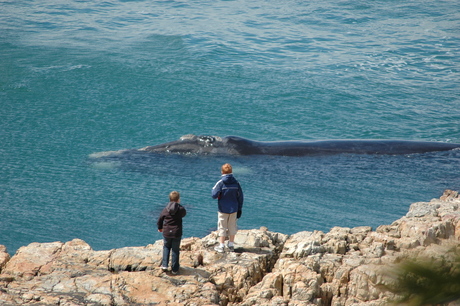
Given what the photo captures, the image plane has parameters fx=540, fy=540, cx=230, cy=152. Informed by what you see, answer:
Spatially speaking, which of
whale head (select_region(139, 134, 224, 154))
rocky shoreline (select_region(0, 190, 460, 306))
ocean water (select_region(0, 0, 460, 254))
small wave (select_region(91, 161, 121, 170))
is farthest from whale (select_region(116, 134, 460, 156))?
rocky shoreline (select_region(0, 190, 460, 306))

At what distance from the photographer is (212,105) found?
24.5 metres

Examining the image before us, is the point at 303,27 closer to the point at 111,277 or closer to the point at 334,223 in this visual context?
the point at 334,223

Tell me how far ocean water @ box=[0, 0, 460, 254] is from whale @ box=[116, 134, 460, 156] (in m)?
0.55

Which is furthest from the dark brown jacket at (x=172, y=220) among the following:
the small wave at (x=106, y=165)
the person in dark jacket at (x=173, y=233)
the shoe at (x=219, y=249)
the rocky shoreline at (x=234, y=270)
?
the small wave at (x=106, y=165)

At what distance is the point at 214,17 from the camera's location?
41.7 meters

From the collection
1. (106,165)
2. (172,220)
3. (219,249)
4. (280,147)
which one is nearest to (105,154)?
(106,165)

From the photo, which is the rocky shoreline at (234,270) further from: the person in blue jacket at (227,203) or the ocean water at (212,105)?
the ocean water at (212,105)

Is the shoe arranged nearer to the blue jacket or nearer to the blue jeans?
Result: the blue jacket

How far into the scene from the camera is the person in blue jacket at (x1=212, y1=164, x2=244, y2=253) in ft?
31.6

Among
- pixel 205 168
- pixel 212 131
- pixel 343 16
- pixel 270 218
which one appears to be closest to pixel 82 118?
pixel 212 131

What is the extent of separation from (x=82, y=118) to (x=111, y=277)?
14.9 m

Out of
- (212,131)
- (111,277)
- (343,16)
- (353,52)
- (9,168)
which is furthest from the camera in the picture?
(343,16)

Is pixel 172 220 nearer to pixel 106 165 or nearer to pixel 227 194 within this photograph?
pixel 227 194

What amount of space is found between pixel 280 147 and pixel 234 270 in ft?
34.7
